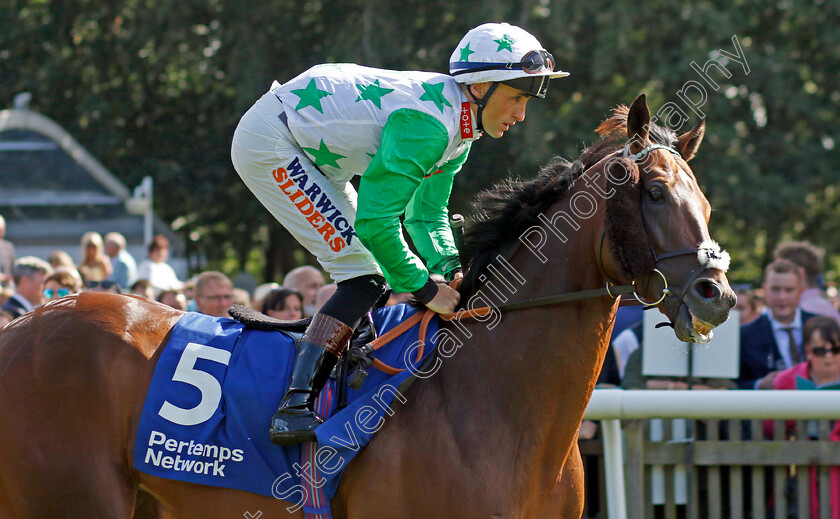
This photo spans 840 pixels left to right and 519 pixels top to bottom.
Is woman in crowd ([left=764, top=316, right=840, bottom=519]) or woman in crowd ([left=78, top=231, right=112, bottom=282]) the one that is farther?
woman in crowd ([left=78, top=231, right=112, bottom=282])

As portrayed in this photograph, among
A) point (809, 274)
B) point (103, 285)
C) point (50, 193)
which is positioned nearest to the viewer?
point (103, 285)

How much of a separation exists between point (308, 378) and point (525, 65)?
1404 mm

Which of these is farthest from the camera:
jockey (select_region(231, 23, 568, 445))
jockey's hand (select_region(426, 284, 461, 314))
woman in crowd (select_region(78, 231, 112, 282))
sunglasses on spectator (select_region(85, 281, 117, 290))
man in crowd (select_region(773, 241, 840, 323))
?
woman in crowd (select_region(78, 231, 112, 282))

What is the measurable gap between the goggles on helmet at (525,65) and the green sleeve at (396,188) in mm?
286

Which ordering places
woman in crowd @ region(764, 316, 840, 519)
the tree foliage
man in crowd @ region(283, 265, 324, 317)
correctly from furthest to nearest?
the tree foliage, man in crowd @ region(283, 265, 324, 317), woman in crowd @ region(764, 316, 840, 519)

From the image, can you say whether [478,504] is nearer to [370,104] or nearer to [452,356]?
[452,356]

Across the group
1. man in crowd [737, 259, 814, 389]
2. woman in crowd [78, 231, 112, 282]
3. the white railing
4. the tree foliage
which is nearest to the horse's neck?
the white railing

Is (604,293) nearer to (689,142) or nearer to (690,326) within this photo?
(690,326)

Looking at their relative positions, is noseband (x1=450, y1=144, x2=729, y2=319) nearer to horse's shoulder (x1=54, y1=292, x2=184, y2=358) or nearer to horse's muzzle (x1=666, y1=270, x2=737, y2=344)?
horse's muzzle (x1=666, y1=270, x2=737, y2=344)

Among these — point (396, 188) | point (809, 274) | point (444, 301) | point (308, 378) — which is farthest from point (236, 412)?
point (809, 274)

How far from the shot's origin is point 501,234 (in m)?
3.49

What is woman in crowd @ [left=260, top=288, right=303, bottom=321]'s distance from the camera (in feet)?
21.0

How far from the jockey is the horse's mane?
155 millimetres

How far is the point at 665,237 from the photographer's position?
123 inches
